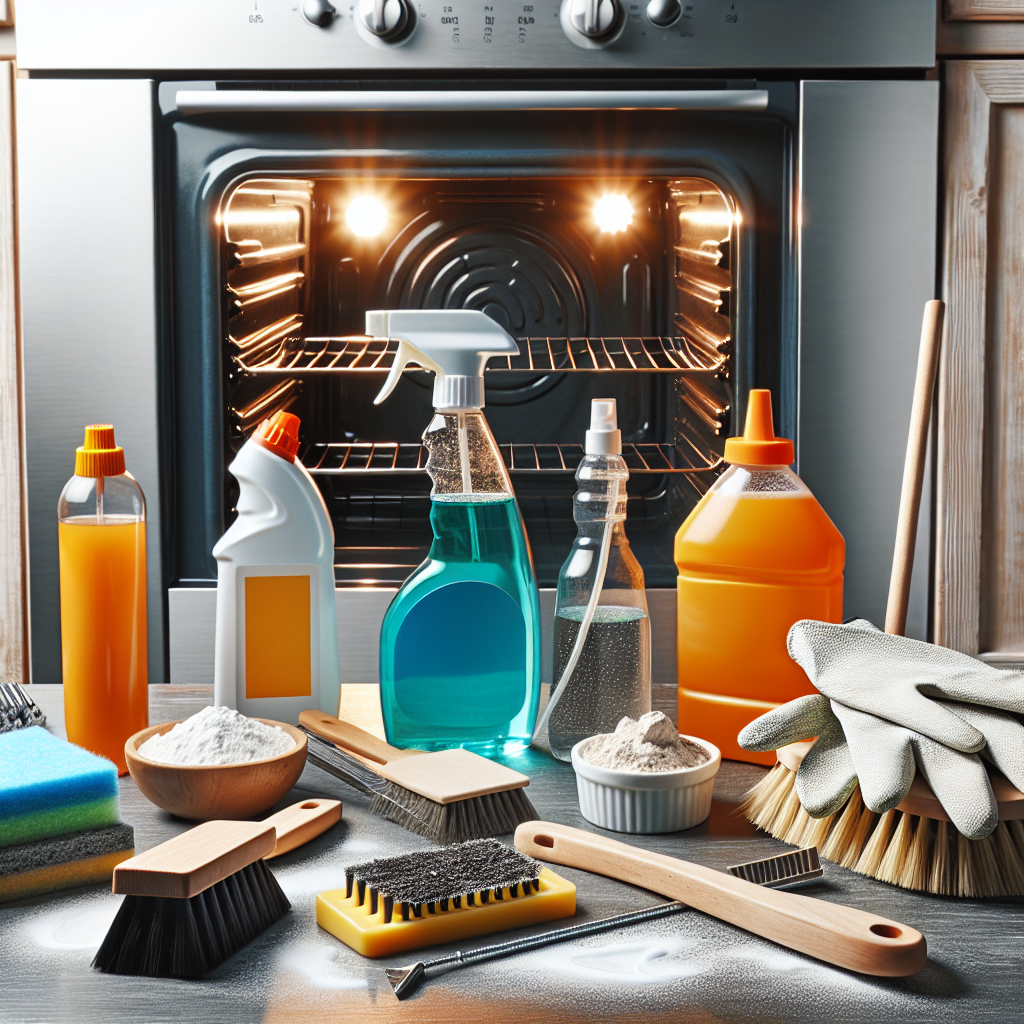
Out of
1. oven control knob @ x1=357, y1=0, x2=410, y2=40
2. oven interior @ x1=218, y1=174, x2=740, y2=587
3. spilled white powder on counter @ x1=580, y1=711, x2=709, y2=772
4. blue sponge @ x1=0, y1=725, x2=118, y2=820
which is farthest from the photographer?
oven interior @ x1=218, y1=174, x2=740, y2=587

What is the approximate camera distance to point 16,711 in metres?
0.90

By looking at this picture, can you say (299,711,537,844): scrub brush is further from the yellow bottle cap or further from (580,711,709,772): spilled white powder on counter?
the yellow bottle cap

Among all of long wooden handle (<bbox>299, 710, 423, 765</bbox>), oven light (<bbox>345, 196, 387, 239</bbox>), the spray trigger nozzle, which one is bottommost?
long wooden handle (<bbox>299, 710, 423, 765</bbox>)

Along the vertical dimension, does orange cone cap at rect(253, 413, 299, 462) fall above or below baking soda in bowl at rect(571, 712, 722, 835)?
above

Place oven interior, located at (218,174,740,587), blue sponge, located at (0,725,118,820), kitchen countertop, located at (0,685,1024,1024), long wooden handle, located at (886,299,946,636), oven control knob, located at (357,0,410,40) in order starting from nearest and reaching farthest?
kitchen countertop, located at (0,685,1024,1024) → blue sponge, located at (0,725,118,820) → long wooden handle, located at (886,299,946,636) → oven control knob, located at (357,0,410,40) → oven interior, located at (218,174,740,587)

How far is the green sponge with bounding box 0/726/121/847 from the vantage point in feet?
2.02

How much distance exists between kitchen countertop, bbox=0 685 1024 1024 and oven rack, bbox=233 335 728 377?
100 cm

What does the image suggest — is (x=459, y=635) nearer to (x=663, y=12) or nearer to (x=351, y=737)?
(x=351, y=737)

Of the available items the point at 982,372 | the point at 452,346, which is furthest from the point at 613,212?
the point at 452,346

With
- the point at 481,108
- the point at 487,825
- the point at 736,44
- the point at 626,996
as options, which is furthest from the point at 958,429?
the point at 626,996

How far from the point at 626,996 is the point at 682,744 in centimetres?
Result: 23

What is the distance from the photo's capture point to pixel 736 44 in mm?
1391

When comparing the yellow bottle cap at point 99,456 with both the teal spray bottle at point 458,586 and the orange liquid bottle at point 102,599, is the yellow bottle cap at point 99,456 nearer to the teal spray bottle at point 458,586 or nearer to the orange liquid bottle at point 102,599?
the orange liquid bottle at point 102,599

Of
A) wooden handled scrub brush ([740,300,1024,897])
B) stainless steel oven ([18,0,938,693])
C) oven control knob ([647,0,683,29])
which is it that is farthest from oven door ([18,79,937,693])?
wooden handled scrub brush ([740,300,1024,897])
